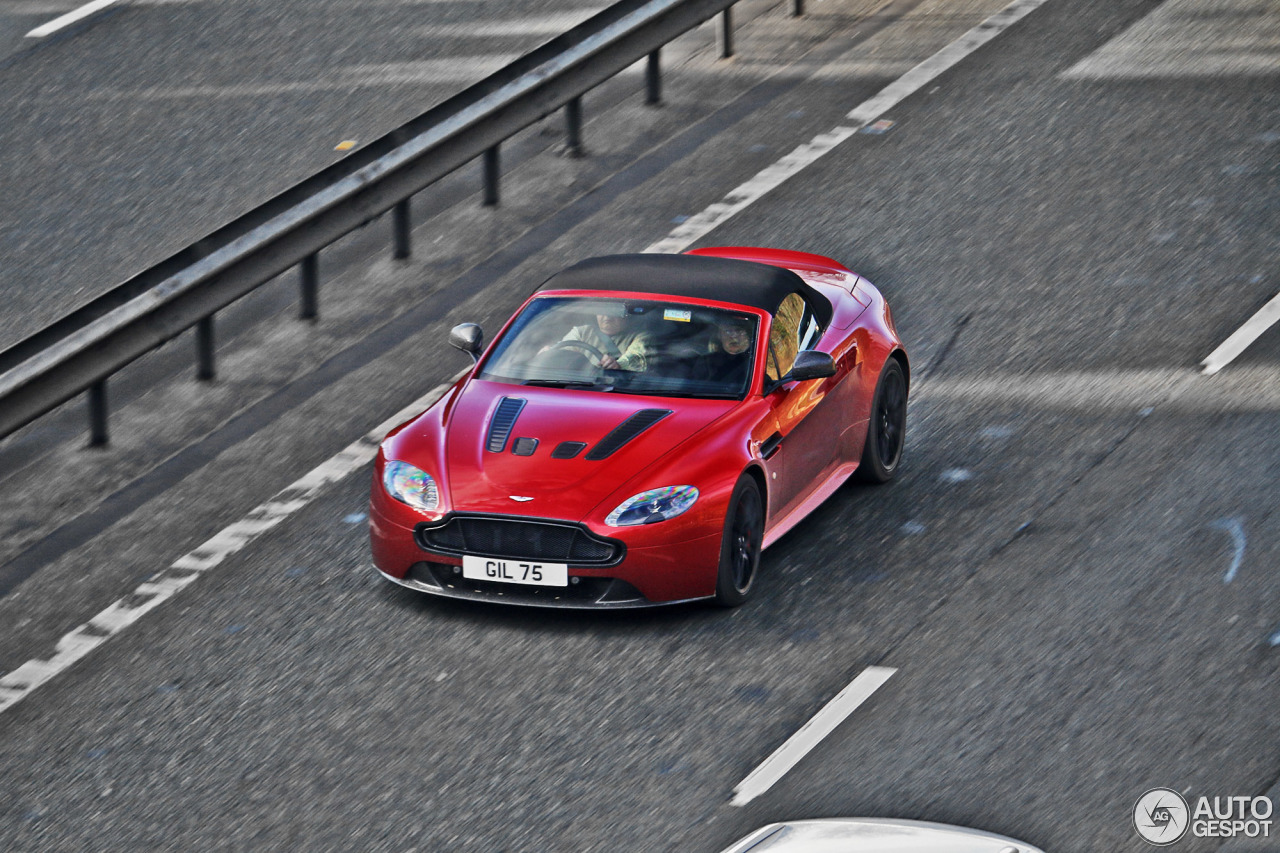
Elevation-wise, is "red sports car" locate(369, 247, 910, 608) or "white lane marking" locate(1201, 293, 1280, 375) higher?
"red sports car" locate(369, 247, 910, 608)

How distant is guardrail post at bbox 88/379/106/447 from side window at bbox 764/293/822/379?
3.98m

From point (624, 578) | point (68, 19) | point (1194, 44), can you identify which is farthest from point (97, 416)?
point (1194, 44)

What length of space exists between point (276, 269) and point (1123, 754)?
6672mm

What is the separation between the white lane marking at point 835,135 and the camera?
46.9 ft

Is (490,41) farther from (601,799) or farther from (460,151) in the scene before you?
(601,799)

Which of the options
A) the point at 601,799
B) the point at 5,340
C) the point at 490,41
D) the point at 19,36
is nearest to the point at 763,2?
the point at 490,41

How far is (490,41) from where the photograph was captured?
57.4 ft

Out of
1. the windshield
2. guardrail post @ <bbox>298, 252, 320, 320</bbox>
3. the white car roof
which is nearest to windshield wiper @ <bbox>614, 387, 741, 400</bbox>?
the windshield

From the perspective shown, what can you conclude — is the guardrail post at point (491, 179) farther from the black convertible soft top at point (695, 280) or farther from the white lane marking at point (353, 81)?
the black convertible soft top at point (695, 280)

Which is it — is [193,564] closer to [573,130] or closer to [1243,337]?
[573,130]

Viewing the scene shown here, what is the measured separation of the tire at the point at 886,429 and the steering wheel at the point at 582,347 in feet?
5.14

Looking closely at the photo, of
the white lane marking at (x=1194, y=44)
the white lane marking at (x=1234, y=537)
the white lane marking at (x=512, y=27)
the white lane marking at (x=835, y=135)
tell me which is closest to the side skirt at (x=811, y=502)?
the white lane marking at (x=1234, y=537)

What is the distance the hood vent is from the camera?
30.7 ft

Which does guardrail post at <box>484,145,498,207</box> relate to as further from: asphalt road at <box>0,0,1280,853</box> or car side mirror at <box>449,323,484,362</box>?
car side mirror at <box>449,323,484,362</box>
